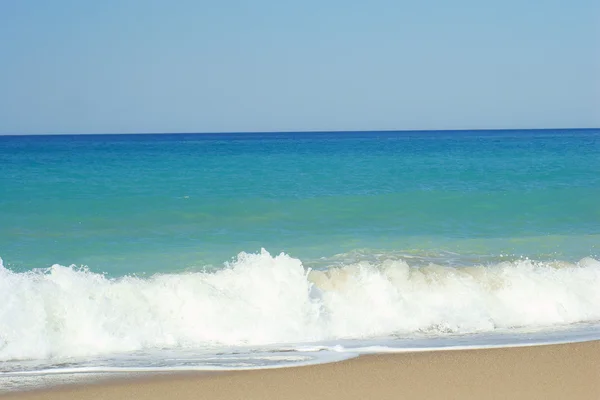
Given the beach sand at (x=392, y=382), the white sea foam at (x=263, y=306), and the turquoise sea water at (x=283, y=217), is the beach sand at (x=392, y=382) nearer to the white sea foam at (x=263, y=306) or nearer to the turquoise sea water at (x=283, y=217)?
the white sea foam at (x=263, y=306)

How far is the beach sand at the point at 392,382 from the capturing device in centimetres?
510

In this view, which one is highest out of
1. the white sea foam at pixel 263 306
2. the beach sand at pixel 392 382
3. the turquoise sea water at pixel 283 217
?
the turquoise sea water at pixel 283 217

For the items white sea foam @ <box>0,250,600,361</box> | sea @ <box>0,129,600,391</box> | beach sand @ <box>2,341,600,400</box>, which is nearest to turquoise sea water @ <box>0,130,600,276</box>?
sea @ <box>0,129,600,391</box>

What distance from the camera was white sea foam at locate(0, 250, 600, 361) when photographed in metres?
6.62

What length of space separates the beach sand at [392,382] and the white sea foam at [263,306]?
3.70 feet

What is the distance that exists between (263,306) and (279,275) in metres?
0.45

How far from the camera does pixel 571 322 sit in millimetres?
7535

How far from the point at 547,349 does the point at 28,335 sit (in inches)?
176

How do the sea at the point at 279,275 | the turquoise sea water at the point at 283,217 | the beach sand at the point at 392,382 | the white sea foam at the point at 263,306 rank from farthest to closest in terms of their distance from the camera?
the turquoise sea water at the point at 283,217 → the white sea foam at the point at 263,306 → the sea at the point at 279,275 → the beach sand at the point at 392,382

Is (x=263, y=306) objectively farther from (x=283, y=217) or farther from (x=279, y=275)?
(x=283, y=217)

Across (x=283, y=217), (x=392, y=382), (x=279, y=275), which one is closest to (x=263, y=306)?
(x=279, y=275)

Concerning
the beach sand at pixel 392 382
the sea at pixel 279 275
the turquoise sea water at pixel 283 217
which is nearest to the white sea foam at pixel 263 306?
the sea at pixel 279 275

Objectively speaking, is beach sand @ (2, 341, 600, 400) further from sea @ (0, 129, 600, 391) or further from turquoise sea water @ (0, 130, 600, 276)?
turquoise sea water @ (0, 130, 600, 276)

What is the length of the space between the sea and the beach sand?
333 millimetres
